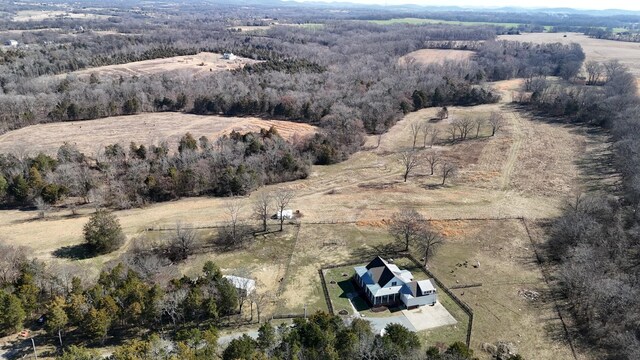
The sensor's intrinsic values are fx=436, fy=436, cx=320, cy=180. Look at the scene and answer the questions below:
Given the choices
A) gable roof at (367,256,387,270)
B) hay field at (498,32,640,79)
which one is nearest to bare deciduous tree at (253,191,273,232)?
gable roof at (367,256,387,270)

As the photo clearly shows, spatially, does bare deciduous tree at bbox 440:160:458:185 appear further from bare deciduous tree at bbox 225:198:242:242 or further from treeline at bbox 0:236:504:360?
treeline at bbox 0:236:504:360

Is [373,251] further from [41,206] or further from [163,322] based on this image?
[41,206]

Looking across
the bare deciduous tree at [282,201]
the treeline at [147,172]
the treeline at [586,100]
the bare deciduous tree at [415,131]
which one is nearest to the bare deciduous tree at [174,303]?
the bare deciduous tree at [282,201]

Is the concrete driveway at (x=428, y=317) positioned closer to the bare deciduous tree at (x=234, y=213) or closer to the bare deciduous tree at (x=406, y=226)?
the bare deciduous tree at (x=406, y=226)

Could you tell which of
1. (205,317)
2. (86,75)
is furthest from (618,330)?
(86,75)

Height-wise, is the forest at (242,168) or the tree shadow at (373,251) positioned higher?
the forest at (242,168)
